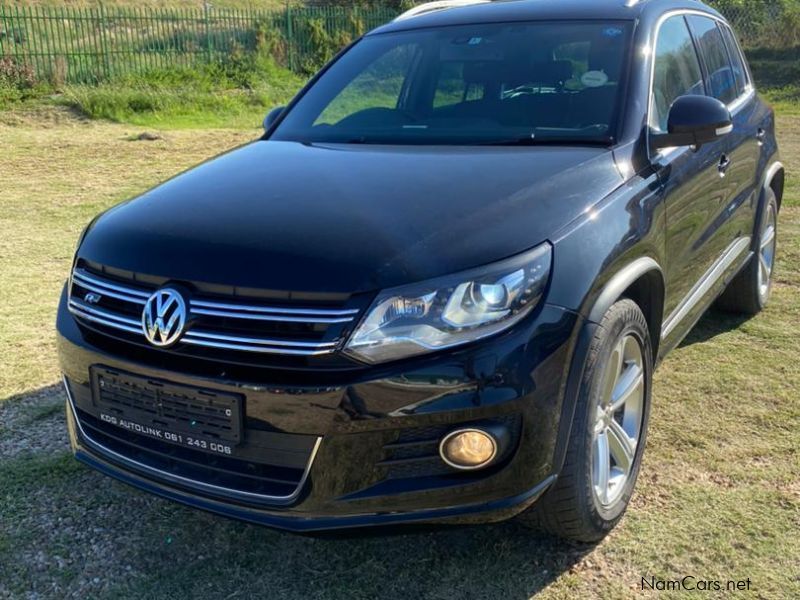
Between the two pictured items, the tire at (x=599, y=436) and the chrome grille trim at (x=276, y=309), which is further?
the tire at (x=599, y=436)

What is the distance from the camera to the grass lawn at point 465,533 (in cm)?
253

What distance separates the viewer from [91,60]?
15102 millimetres

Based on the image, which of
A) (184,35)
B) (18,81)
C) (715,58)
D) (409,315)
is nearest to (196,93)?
(184,35)

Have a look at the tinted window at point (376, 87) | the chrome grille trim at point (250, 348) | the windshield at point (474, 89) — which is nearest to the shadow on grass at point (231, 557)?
the chrome grille trim at point (250, 348)

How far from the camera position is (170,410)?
2.29 m

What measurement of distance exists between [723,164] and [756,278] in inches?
47.7

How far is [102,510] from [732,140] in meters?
3.21

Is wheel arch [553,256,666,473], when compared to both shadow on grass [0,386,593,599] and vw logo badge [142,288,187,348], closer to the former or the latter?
shadow on grass [0,386,593,599]

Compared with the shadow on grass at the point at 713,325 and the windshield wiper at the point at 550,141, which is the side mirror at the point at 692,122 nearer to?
the windshield wiper at the point at 550,141

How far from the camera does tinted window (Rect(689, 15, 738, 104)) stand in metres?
3.98

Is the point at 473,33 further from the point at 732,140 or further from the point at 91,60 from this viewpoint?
the point at 91,60

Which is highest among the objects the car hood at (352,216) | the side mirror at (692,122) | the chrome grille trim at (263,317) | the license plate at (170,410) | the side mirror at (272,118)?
the side mirror at (692,122)

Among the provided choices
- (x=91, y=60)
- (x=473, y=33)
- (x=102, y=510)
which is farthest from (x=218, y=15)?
(x=102, y=510)

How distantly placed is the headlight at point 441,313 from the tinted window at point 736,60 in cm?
297
